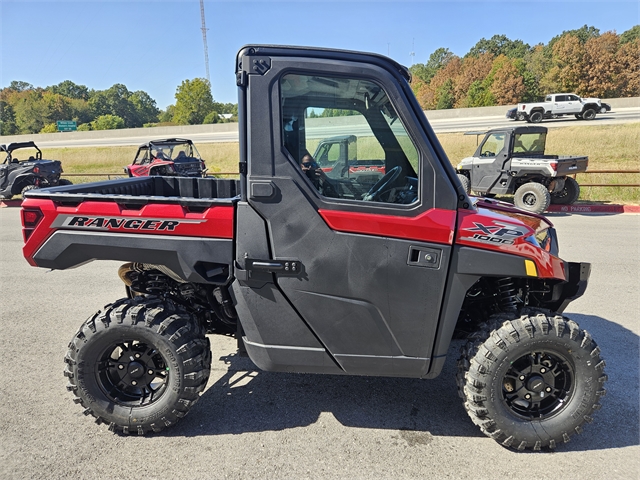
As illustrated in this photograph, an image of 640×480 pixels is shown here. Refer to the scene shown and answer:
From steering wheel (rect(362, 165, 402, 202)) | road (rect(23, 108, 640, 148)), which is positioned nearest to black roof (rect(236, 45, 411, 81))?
steering wheel (rect(362, 165, 402, 202))

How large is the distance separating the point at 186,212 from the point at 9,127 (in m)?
95.4

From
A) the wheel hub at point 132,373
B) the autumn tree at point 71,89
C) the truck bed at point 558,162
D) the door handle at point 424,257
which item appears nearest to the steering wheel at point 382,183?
the door handle at point 424,257

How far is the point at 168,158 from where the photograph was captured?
1569cm

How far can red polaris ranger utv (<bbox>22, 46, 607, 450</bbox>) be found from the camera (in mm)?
2572

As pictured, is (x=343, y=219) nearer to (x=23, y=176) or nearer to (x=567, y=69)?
A: (x=23, y=176)

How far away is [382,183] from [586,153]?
23615 mm

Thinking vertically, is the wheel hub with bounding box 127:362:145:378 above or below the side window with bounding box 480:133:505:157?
below

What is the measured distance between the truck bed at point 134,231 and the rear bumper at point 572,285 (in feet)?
7.77

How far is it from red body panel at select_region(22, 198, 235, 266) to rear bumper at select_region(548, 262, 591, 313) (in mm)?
2382

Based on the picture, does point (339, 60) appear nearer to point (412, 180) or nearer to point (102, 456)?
point (412, 180)

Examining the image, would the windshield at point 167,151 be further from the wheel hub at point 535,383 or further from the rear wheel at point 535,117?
the rear wheel at point 535,117

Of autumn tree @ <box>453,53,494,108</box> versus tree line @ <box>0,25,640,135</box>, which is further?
autumn tree @ <box>453,53,494,108</box>

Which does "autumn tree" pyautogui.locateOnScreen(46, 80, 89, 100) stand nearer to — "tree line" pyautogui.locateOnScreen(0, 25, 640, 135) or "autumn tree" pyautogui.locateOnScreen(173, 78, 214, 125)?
"tree line" pyautogui.locateOnScreen(0, 25, 640, 135)

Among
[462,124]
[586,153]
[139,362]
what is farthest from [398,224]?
[462,124]
